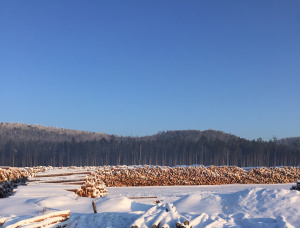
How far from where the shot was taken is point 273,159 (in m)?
68.5

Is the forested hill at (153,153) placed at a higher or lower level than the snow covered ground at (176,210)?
lower

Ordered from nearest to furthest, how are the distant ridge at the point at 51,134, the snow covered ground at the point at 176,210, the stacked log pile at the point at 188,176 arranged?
the snow covered ground at the point at 176,210 → the stacked log pile at the point at 188,176 → the distant ridge at the point at 51,134

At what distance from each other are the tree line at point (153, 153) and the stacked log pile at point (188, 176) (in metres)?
35.4

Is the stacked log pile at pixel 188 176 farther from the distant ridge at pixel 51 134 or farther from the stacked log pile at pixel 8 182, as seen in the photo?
the distant ridge at pixel 51 134

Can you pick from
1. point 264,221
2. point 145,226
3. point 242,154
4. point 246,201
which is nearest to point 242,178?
point 246,201

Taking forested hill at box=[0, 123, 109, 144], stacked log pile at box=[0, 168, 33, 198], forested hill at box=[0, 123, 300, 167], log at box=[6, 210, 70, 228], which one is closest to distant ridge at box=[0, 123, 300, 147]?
forested hill at box=[0, 123, 109, 144]

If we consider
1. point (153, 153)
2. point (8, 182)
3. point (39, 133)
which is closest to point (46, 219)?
point (8, 182)

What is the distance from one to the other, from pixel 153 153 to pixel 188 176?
44529mm

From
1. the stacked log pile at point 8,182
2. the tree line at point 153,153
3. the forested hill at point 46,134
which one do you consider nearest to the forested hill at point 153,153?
the tree line at point 153,153

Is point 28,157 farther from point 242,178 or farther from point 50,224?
point 50,224

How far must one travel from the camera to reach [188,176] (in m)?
26.6

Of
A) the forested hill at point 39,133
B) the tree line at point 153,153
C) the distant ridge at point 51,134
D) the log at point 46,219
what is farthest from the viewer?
the forested hill at point 39,133

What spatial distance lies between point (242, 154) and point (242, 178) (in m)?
41.3

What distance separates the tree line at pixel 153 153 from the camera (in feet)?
217
